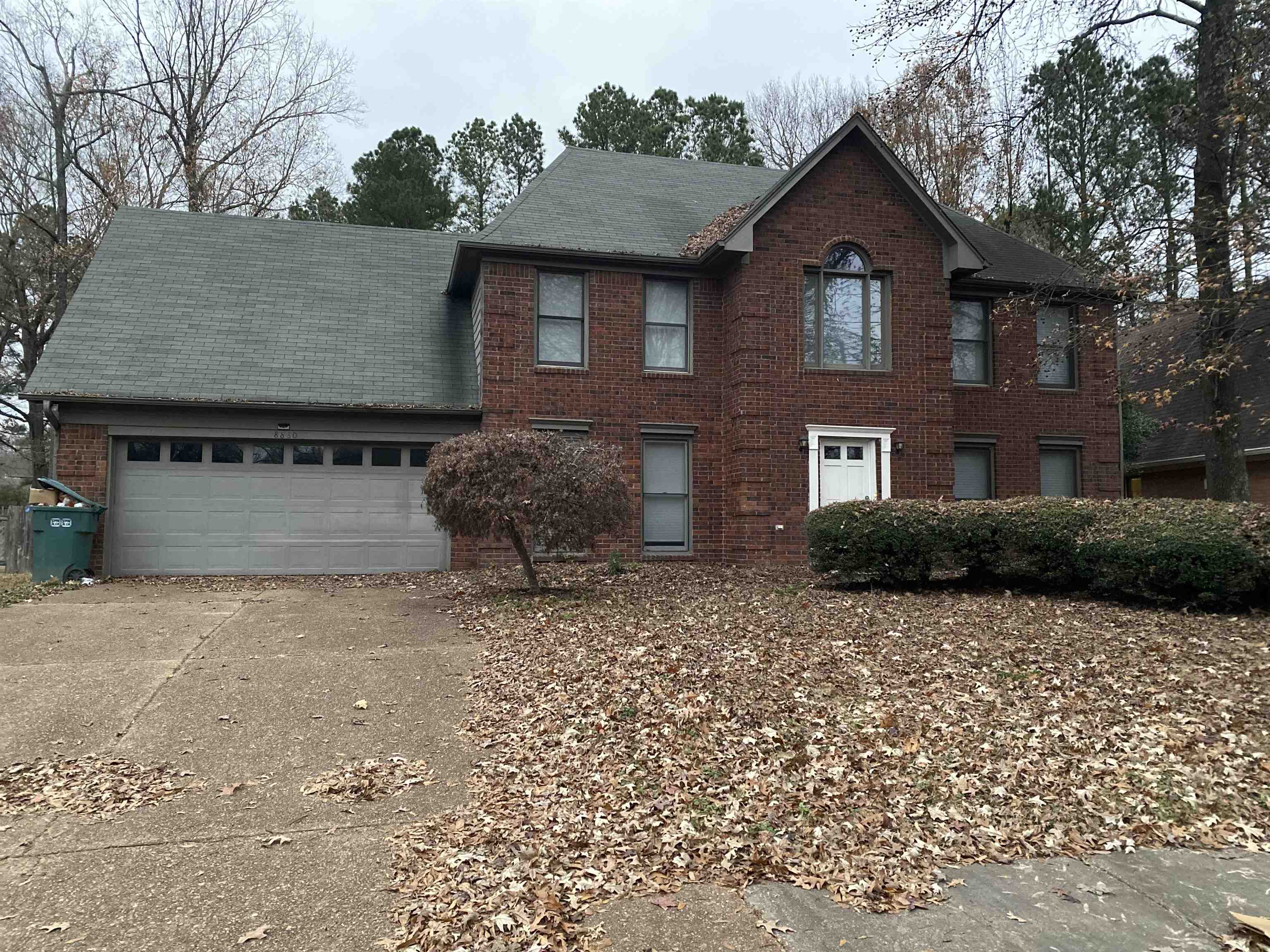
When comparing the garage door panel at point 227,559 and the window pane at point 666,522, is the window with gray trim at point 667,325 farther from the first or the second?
the garage door panel at point 227,559

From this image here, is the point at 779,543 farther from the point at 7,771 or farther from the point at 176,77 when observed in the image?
the point at 176,77

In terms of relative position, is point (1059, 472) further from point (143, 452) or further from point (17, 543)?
point (17, 543)

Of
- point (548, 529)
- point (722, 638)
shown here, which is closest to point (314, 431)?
point (548, 529)

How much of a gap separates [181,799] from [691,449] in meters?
10.8

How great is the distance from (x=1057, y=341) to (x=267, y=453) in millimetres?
13993

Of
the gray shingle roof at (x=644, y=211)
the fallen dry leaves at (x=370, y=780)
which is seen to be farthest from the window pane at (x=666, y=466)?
the fallen dry leaves at (x=370, y=780)

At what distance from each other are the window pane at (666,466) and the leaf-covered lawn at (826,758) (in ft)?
19.6

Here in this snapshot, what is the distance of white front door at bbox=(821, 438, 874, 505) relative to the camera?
45.9ft

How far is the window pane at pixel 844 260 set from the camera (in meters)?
14.2

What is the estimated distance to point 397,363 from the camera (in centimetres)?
1436

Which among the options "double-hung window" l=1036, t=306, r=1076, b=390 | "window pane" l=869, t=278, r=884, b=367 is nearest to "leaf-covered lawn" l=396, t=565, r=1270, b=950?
"window pane" l=869, t=278, r=884, b=367

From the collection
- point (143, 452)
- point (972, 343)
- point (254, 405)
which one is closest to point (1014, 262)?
point (972, 343)

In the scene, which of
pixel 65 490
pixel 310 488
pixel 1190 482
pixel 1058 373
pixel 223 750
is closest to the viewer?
pixel 223 750

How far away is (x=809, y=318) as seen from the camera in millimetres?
14109
